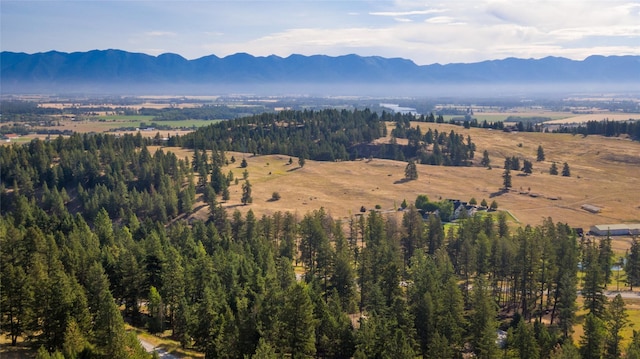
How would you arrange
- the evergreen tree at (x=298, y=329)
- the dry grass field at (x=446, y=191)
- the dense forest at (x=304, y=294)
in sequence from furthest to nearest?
the dry grass field at (x=446, y=191), the evergreen tree at (x=298, y=329), the dense forest at (x=304, y=294)

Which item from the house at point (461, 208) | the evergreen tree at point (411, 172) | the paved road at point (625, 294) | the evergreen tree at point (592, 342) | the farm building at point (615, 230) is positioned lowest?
the farm building at point (615, 230)

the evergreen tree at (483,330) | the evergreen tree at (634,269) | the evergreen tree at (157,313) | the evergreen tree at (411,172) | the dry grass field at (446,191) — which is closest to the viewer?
the evergreen tree at (483,330)

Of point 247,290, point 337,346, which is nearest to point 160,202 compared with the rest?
point 247,290

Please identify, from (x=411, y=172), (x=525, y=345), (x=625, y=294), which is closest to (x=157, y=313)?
(x=525, y=345)

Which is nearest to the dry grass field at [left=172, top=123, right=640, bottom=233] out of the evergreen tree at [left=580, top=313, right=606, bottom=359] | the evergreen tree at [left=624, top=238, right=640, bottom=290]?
the evergreen tree at [left=624, top=238, right=640, bottom=290]

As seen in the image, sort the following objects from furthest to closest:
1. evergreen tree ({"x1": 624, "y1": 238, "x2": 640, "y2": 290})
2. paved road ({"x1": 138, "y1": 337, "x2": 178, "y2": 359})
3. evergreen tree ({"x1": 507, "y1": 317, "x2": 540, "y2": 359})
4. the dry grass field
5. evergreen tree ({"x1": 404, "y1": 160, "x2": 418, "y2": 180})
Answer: evergreen tree ({"x1": 404, "y1": 160, "x2": 418, "y2": 180})
the dry grass field
evergreen tree ({"x1": 624, "y1": 238, "x2": 640, "y2": 290})
paved road ({"x1": 138, "y1": 337, "x2": 178, "y2": 359})
evergreen tree ({"x1": 507, "y1": 317, "x2": 540, "y2": 359})

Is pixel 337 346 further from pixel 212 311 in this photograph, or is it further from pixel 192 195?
pixel 192 195

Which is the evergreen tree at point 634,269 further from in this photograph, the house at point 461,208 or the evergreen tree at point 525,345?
the house at point 461,208

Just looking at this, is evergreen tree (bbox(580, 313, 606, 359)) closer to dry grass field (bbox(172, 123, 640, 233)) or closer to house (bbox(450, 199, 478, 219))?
house (bbox(450, 199, 478, 219))

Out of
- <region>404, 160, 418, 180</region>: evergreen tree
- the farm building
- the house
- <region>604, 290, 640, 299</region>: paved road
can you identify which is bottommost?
the farm building

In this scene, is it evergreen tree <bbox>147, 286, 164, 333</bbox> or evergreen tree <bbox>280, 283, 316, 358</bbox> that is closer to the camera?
evergreen tree <bbox>280, 283, 316, 358</bbox>

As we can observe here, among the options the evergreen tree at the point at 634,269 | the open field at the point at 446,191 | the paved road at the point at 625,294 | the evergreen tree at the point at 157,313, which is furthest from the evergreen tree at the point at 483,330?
the open field at the point at 446,191

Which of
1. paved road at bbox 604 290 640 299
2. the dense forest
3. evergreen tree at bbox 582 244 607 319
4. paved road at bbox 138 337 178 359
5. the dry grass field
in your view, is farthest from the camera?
the dry grass field
